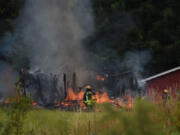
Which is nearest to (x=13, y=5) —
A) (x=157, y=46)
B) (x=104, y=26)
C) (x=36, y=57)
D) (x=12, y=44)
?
(x=12, y=44)

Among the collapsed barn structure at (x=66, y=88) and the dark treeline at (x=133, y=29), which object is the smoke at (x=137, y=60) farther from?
the collapsed barn structure at (x=66, y=88)

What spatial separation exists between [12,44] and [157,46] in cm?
1382

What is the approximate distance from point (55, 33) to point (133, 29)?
27.3 feet

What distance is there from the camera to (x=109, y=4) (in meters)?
29.2

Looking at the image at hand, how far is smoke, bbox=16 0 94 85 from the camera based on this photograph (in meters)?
23.0

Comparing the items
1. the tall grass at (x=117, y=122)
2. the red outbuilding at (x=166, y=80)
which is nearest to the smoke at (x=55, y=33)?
the red outbuilding at (x=166, y=80)

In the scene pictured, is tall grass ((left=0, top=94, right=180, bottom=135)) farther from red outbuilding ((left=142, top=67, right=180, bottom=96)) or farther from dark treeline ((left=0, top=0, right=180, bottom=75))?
dark treeline ((left=0, top=0, right=180, bottom=75))

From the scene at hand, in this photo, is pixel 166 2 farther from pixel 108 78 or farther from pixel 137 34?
pixel 108 78

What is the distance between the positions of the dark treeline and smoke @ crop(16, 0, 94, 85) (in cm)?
139

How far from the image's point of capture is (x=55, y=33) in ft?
79.4

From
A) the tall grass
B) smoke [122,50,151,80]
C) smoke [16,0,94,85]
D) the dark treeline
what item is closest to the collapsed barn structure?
smoke [16,0,94,85]

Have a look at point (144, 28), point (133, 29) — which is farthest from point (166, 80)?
point (144, 28)

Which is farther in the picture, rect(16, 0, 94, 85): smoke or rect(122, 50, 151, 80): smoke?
rect(122, 50, 151, 80): smoke

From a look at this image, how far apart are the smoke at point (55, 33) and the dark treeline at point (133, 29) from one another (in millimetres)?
1392
